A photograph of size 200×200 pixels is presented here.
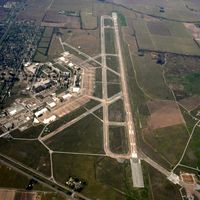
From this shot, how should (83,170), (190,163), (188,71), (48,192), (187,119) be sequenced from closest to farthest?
(48,192) → (83,170) → (190,163) → (187,119) → (188,71)

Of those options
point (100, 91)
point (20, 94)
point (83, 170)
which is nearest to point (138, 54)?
point (100, 91)

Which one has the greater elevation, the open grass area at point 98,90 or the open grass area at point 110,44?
the open grass area at point 110,44

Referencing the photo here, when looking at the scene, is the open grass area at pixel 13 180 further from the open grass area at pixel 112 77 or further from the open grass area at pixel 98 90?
the open grass area at pixel 112 77

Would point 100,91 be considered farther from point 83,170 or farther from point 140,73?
point 83,170

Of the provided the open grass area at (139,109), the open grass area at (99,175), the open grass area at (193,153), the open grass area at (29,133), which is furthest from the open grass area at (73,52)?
the open grass area at (193,153)

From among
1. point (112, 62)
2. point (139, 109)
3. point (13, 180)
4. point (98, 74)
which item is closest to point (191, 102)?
point (139, 109)

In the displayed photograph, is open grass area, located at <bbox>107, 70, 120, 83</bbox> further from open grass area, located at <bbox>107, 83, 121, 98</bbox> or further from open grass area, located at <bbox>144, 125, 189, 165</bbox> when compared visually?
open grass area, located at <bbox>144, 125, 189, 165</bbox>

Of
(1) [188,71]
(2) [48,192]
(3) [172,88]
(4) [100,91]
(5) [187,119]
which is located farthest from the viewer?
(1) [188,71]
